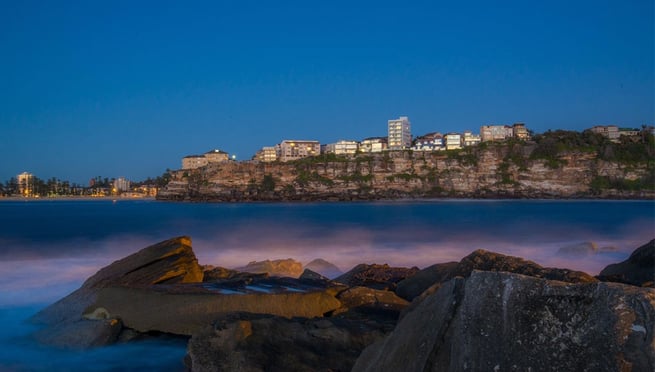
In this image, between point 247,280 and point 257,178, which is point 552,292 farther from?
point 257,178

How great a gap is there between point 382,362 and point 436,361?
736 mm

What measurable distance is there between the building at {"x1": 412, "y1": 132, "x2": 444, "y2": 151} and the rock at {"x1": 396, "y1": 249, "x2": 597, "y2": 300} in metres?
158

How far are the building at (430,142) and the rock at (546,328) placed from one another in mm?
Result: 164988

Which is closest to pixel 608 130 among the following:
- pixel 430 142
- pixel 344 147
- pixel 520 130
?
pixel 520 130

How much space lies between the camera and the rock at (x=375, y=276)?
38.5 ft

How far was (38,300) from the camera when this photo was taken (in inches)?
484

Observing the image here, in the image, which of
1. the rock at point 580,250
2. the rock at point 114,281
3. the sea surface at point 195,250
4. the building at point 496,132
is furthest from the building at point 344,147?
the rock at point 114,281

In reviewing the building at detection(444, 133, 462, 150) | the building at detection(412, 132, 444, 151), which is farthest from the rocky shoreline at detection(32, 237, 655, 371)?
the building at detection(444, 133, 462, 150)

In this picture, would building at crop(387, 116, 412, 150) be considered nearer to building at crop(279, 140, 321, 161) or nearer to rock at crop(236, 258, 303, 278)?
building at crop(279, 140, 321, 161)

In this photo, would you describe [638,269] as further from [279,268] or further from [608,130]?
[608,130]

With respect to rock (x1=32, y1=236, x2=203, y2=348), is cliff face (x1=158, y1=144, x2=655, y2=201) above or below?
above

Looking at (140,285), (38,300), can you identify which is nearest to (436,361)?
(140,285)

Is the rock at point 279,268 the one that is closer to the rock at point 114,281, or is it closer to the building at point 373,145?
the rock at point 114,281

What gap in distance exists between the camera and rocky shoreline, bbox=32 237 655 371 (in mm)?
2812
